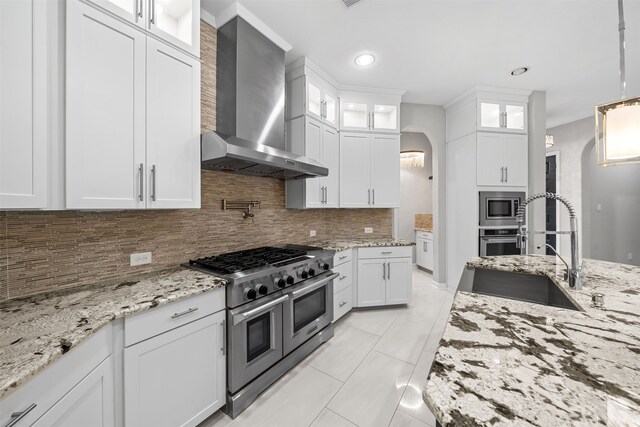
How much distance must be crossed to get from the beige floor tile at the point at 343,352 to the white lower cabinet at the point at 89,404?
4.68ft

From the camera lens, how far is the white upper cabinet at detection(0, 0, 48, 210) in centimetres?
103

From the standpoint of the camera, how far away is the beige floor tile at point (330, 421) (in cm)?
158

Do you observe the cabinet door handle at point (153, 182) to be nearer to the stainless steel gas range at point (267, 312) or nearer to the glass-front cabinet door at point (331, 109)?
the stainless steel gas range at point (267, 312)

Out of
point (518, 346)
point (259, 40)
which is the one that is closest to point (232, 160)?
point (259, 40)

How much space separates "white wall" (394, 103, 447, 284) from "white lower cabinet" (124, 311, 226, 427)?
3.52m

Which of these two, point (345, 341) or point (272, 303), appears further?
point (345, 341)

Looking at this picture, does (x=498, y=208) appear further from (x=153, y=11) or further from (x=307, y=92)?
(x=153, y=11)

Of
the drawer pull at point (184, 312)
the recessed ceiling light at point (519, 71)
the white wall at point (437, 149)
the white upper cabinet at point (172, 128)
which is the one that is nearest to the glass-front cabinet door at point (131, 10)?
the white upper cabinet at point (172, 128)

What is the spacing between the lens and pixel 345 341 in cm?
253

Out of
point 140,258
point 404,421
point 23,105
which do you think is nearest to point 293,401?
point 404,421

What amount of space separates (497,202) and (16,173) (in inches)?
176

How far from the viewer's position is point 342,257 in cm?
285

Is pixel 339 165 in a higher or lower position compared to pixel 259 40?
lower

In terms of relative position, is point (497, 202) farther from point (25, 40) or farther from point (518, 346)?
point (25, 40)
